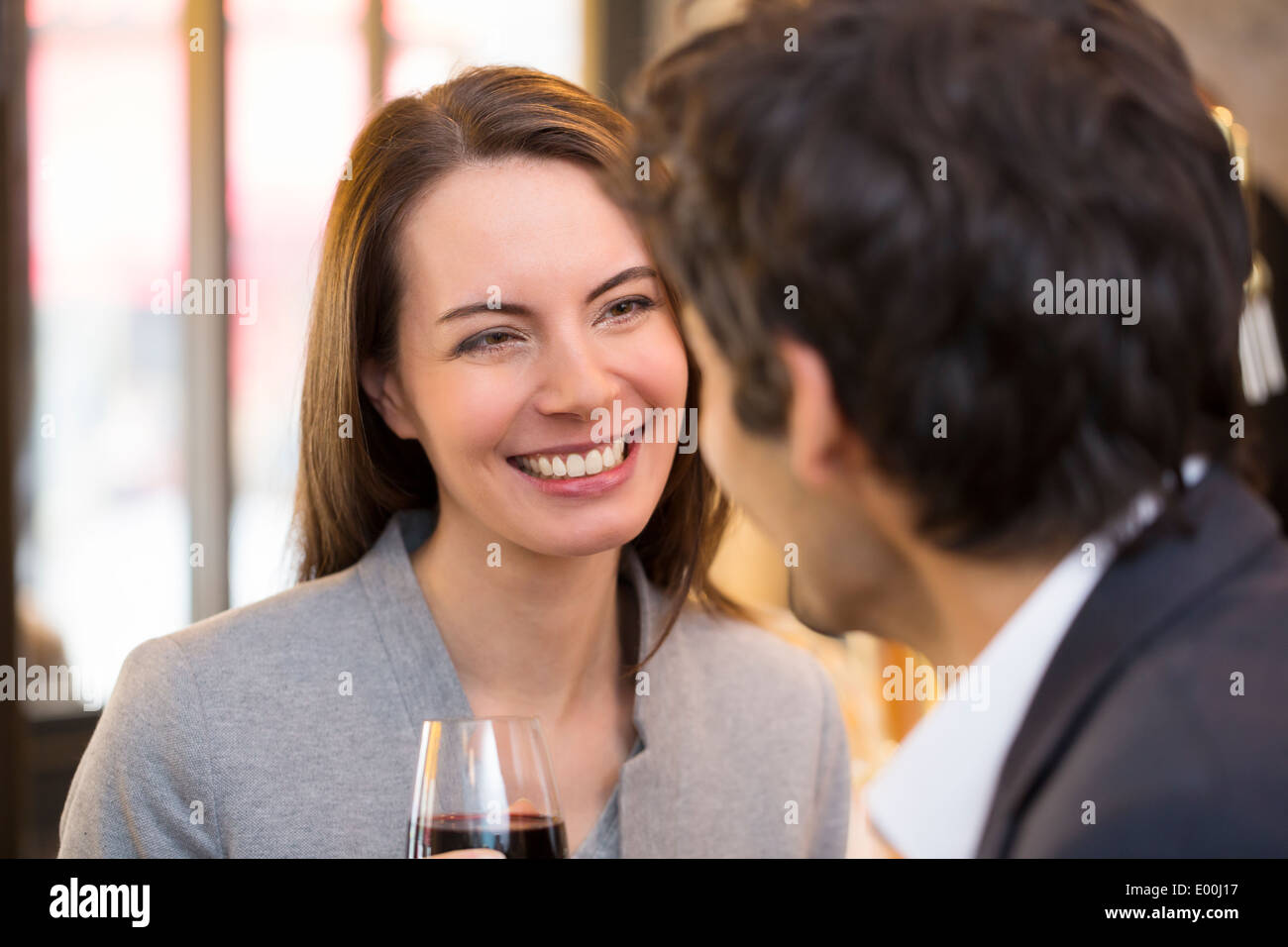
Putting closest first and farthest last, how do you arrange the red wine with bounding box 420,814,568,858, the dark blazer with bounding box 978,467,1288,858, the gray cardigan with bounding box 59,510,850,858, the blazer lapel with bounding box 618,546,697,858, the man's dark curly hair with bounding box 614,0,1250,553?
the dark blazer with bounding box 978,467,1288,858
the man's dark curly hair with bounding box 614,0,1250,553
the red wine with bounding box 420,814,568,858
the gray cardigan with bounding box 59,510,850,858
the blazer lapel with bounding box 618,546,697,858

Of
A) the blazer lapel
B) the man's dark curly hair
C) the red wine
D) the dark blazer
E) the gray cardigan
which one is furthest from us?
the blazer lapel

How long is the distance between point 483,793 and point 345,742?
1.67ft

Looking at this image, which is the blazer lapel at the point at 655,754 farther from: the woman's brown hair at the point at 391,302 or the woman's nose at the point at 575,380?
the woman's nose at the point at 575,380

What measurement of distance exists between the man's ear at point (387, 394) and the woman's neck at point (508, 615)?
0.41ft

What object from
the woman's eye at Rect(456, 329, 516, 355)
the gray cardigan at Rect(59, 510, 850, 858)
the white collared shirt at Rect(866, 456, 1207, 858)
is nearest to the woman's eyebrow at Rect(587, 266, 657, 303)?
the woman's eye at Rect(456, 329, 516, 355)

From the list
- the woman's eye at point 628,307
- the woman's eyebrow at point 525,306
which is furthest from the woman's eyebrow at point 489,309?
the woman's eye at point 628,307

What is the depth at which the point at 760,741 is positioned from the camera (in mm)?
1698

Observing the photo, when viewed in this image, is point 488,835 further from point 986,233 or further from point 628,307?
point 628,307

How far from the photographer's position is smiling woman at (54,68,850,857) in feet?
4.69

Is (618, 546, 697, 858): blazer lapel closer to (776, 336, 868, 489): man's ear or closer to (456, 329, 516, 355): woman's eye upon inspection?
(456, 329, 516, 355): woman's eye

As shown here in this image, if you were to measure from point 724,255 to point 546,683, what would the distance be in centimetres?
88

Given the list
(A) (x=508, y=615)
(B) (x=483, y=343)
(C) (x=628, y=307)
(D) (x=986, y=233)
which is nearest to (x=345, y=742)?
(A) (x=508, y=615)

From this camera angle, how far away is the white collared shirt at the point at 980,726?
0.76m
